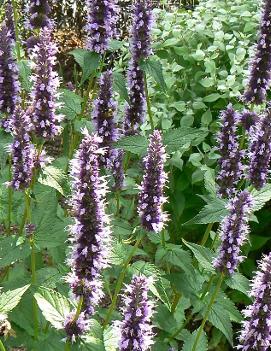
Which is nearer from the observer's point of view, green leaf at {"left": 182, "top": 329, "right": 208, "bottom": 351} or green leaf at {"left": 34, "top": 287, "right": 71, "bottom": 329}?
green leaf at {"left": 34, "top": 287, "right": 71, "bottom": 329}

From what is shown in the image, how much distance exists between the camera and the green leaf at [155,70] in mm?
3586

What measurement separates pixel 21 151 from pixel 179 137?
892 millimetres

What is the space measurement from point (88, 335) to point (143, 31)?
5.69ft

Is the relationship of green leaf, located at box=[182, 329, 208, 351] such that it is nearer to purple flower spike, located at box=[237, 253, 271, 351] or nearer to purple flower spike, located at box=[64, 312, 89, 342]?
purple flower spike, located at box=[237, 253, 271, 351]

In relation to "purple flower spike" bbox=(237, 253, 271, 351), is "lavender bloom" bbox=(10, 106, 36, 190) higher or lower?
higher

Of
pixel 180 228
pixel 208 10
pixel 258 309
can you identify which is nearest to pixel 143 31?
pixel 258 309

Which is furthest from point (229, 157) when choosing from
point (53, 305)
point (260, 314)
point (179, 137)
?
point (53, 305)

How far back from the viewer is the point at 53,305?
2.78 metres

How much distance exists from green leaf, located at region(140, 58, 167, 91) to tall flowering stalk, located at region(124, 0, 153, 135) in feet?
0.16

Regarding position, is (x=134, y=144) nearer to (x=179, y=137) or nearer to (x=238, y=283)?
(x=179, y=137)

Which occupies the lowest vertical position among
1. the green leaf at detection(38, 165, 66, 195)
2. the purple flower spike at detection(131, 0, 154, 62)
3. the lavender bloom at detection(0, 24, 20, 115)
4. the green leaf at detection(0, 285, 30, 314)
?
the green leaf at detection(0, 285, 30, 314)

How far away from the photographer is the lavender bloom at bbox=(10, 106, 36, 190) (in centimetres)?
300

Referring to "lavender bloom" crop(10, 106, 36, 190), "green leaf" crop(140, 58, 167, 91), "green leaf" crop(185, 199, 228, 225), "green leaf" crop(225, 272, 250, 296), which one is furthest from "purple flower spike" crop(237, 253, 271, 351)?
"green leaf" crop(140, 58, 167, 91)

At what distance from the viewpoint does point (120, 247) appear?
329 centimetres
